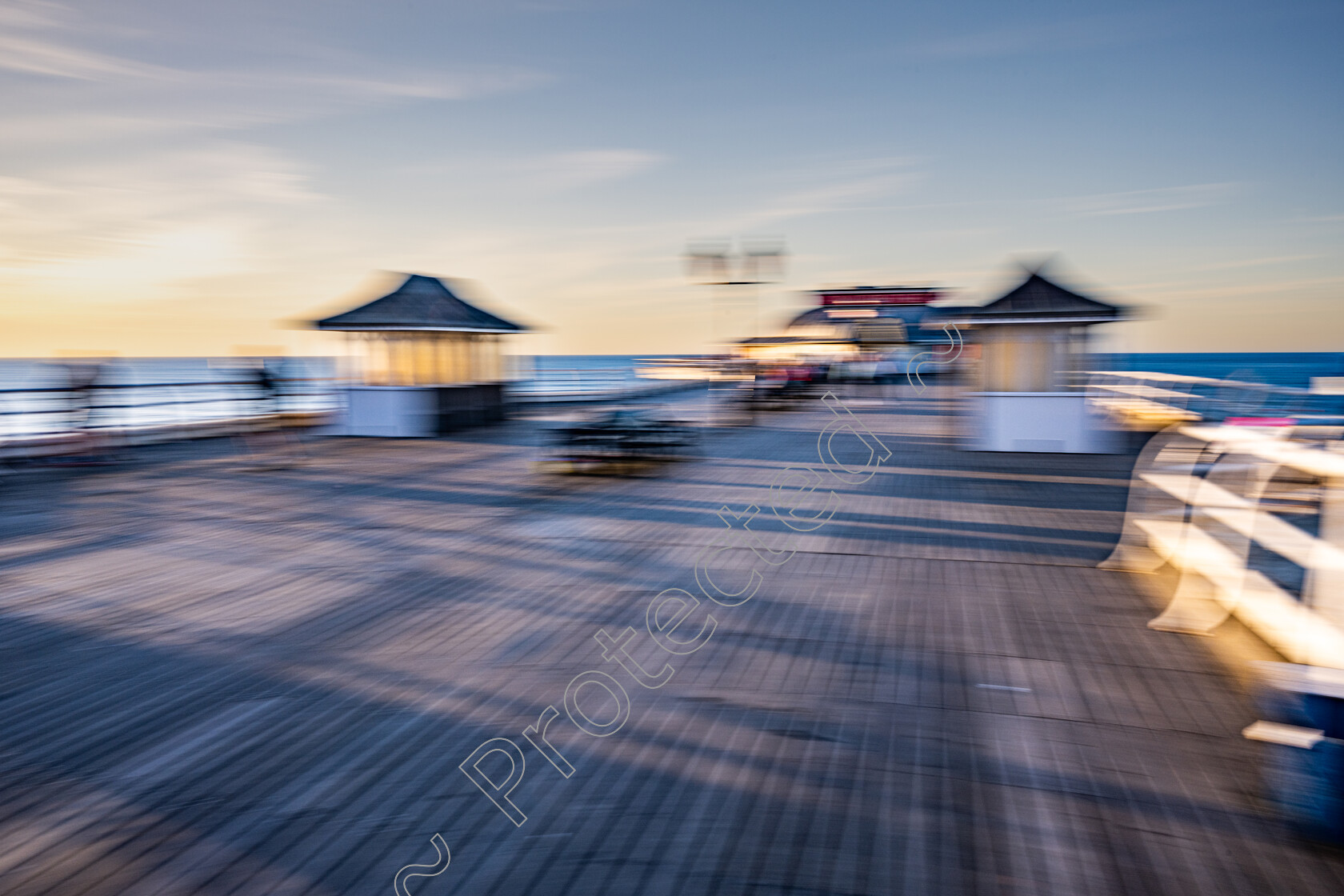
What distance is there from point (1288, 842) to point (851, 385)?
32.9 metres

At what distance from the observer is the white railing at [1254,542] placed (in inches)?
133

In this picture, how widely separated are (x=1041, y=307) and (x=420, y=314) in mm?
11711

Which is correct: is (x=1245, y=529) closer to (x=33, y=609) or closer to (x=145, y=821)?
(x=145, y=821)

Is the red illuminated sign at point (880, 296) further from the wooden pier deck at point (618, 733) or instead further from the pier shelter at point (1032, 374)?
the wooden pier deck at point (618, 733)

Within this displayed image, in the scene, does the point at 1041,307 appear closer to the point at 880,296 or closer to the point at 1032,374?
the point at 1032,374

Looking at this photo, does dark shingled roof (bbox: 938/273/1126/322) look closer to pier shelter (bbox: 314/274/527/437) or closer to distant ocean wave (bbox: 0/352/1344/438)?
distant ocean wave (bbox: 0/352/1344/438)

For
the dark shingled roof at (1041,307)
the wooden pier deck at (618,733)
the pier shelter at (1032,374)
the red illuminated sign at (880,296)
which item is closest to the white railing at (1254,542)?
the wooden pier deck at (618,733)

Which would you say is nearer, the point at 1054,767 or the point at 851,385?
the point at 1054,767

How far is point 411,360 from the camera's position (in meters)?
16.8

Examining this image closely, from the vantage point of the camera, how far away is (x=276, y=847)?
9.84 ft

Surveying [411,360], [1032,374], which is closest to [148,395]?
[411,360]

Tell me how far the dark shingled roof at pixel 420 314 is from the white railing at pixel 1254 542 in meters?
13.3

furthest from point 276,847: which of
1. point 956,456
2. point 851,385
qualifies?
point 851,385

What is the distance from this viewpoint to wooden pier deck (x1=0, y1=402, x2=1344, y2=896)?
9.60 feet
